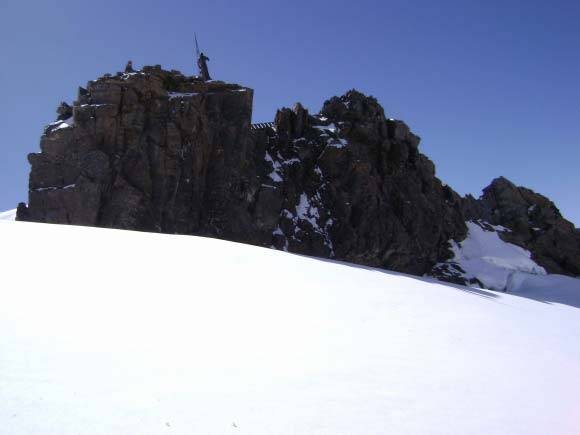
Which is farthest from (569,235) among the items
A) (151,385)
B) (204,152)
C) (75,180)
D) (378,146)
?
(151,385)

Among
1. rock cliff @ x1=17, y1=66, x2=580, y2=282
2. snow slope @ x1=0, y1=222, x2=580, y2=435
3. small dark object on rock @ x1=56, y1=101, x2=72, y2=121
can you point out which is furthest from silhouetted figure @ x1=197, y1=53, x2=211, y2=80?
snow slope @ x1=0, y1=222, x2=580, y2=435

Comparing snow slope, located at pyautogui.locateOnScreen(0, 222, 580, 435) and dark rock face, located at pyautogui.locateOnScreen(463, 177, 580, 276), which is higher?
dark rock face, located at pyautogui.locateOnScreen(463, 177, 580, 276)

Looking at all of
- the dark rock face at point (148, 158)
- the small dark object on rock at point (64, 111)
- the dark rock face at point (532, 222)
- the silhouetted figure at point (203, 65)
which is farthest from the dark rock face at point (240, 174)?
the silhouetted figure at point (203, 65)

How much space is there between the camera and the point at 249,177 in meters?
38.1

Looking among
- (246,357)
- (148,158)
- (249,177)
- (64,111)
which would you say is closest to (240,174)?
(249,177)

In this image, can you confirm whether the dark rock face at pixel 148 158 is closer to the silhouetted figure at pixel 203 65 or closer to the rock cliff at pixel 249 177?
the rock cliff at pixel 249 177

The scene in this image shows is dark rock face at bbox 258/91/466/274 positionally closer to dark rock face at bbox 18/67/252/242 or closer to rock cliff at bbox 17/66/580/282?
rock cliff at bbox 17/66/580/282

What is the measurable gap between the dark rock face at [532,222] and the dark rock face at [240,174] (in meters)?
7.21

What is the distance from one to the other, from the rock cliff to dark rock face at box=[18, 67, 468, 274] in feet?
0.36

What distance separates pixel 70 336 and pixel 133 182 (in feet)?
97.8

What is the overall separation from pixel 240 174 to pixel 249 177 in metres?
1.36

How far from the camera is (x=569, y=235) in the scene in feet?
169

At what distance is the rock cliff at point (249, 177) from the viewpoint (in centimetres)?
3103

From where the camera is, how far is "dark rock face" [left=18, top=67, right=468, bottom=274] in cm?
3095
